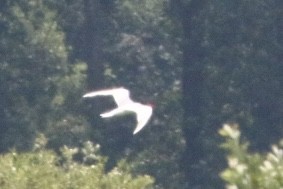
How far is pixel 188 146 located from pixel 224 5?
3.01 m

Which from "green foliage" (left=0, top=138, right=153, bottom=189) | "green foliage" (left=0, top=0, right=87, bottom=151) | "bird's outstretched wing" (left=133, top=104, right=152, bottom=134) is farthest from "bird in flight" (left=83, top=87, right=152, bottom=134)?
"green foliage" (left=0, top=0, right=87, bottom=151)

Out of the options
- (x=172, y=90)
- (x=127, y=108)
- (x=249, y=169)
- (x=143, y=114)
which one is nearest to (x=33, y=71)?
(x=172, y=90)

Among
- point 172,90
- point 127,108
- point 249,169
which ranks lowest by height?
point 249,169

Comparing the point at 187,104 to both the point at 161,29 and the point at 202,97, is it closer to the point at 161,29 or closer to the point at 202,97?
the point at 202,97

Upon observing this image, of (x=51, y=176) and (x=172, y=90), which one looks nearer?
(x=51, y=176)

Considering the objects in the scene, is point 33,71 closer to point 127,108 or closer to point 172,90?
point 172,90

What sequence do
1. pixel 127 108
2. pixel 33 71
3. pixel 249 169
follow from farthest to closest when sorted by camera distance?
pixel 33 71 → pixel 127 108 → pixel 249 169

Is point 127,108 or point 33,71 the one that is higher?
point 33,71

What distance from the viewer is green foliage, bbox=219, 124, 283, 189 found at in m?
3.70

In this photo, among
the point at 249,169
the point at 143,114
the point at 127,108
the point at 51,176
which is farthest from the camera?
the point at 127,108

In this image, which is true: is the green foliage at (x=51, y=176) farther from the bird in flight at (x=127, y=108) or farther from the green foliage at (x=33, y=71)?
the green foliage at (x=33, y=71)

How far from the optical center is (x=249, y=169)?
3797 mm

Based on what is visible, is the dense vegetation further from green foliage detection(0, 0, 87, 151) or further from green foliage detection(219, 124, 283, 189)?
green foliage detection(219, 124, 283, 189)

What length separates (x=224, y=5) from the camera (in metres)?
23.2
